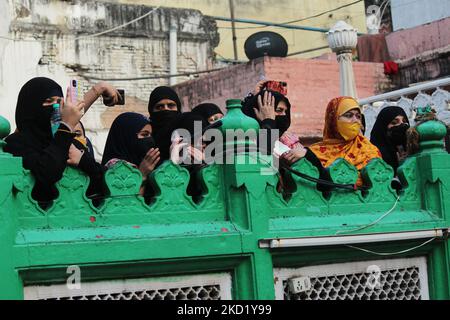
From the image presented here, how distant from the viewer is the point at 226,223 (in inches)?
191

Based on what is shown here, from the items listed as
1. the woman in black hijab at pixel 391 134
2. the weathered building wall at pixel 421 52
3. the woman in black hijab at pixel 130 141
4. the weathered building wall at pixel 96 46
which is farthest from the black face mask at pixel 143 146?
the weathered building wall at pixel 96 46

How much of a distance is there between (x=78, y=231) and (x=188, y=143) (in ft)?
3.08

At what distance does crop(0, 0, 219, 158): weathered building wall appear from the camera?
16125 millimetres

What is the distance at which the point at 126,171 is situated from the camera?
4566 millimetres

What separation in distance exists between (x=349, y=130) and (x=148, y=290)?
1898 millimetres

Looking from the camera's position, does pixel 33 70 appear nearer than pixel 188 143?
Result: No

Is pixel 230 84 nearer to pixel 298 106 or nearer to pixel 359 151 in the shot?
pixel 298 106

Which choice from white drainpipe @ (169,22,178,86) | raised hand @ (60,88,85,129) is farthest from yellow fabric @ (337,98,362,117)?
white drainpipe @ (169,22,178,86)

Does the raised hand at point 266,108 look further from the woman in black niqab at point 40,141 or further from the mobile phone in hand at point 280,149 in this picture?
the woman in black niqab at point 40,141

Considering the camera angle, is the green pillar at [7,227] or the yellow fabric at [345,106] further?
the yellow fabric at [345,106]

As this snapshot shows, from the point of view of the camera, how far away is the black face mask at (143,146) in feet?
17.2

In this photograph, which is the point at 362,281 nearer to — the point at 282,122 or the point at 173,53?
the point at 282,122

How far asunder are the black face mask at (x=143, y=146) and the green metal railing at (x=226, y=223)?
0.47 metres
